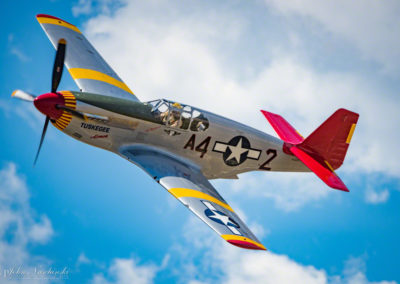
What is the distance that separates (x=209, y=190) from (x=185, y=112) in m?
2.45

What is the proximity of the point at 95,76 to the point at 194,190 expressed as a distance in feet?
19.0

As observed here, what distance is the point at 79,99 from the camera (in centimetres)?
1602

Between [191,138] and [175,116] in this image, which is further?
[191,138]

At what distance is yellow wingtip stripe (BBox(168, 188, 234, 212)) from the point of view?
50.2 ft

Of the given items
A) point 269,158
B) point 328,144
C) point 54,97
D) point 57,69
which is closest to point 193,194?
point 269,158

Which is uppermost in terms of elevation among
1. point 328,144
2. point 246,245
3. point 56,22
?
point 56,22

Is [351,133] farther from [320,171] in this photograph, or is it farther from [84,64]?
[84,64]

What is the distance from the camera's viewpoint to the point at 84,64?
63.6ft

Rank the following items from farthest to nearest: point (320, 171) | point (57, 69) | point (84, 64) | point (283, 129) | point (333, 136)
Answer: point (84, 64), point (283, 129), point (333, 136), point (320, 171), point (57, 69)

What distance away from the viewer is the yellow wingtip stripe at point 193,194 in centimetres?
1530

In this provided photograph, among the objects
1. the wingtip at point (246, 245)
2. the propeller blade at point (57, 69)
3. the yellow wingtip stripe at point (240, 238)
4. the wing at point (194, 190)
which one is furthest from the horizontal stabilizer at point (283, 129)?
the propeller blade at point (57, 69)

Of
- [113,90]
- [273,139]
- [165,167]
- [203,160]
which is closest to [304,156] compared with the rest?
[273,139]

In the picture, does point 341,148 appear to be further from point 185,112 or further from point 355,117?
point 185,112

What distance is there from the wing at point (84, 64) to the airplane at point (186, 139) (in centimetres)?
4
